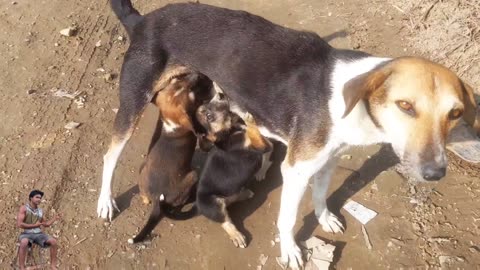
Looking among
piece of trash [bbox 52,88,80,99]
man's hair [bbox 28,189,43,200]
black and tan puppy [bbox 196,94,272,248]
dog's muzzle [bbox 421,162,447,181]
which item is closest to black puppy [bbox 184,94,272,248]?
black and tan puppy [bbox 196,94,272,248]

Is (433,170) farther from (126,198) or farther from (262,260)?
(126,198)

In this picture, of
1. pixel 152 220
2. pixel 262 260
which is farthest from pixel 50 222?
pixel 262 260

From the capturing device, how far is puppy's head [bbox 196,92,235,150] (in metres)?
4.82

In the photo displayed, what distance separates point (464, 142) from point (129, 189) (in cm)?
322

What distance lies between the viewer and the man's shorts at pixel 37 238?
4662mm

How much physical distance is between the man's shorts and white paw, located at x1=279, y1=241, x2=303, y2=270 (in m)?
2.20

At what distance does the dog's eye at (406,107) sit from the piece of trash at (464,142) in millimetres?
613

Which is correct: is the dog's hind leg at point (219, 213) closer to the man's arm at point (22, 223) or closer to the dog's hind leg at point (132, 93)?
the dog's hind leg at point (132, 93)

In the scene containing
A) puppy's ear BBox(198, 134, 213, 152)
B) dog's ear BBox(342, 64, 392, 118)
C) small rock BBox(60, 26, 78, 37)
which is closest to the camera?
dog's ear BBox(342, 64, 392, 118)

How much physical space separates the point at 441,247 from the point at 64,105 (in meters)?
4.37

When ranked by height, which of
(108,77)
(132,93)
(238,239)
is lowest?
(238,239)

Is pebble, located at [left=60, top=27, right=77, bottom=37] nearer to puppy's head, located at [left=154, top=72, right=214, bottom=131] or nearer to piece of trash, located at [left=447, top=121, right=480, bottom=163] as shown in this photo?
puppy's head, located at [left=154, top=72, right=214, bottom=131]

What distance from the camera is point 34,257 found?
4.56 m

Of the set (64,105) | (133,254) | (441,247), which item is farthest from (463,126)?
(64,105)
